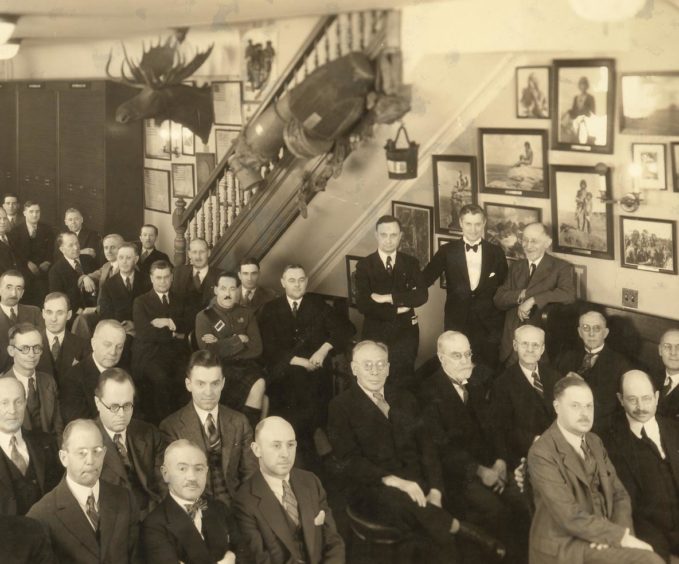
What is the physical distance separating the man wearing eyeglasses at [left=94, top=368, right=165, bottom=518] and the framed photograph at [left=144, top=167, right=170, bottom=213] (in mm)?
4701

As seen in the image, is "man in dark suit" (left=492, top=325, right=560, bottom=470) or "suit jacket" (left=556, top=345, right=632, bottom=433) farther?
"suit jacket" (left=556, top=345, right=632, bottom=433)

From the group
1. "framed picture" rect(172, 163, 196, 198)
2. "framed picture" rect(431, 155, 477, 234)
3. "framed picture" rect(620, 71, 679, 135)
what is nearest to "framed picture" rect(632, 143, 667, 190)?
"framed picture" rect(620, 71, 679, 135)

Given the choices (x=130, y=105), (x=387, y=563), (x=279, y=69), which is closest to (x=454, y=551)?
(x=387, y=563)

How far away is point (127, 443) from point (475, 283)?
2.54m

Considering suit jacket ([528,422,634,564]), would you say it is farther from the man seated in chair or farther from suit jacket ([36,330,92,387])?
suit jacket ([36,330,92,387])

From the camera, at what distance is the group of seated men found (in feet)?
12.4

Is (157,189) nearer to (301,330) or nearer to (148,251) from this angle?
(148,251)

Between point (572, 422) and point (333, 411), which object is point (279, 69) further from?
point (572, 422)

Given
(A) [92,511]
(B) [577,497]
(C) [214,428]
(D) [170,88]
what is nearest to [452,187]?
(D) [170,88]

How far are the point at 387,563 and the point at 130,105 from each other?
20.1 ft

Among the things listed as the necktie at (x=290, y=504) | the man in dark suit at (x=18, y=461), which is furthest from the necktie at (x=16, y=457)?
the necktie at (x=290, y=504)

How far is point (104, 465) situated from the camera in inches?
171

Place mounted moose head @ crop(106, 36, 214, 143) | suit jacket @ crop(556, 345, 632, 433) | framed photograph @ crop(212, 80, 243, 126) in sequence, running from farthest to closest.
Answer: mounted moose head @ crop(106, 36, 214, 143) → framed photograph @ crop(212, 80, 243, 126) → suit jacket @ crop(556, 345, 632, 433)

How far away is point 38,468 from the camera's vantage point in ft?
14.0
